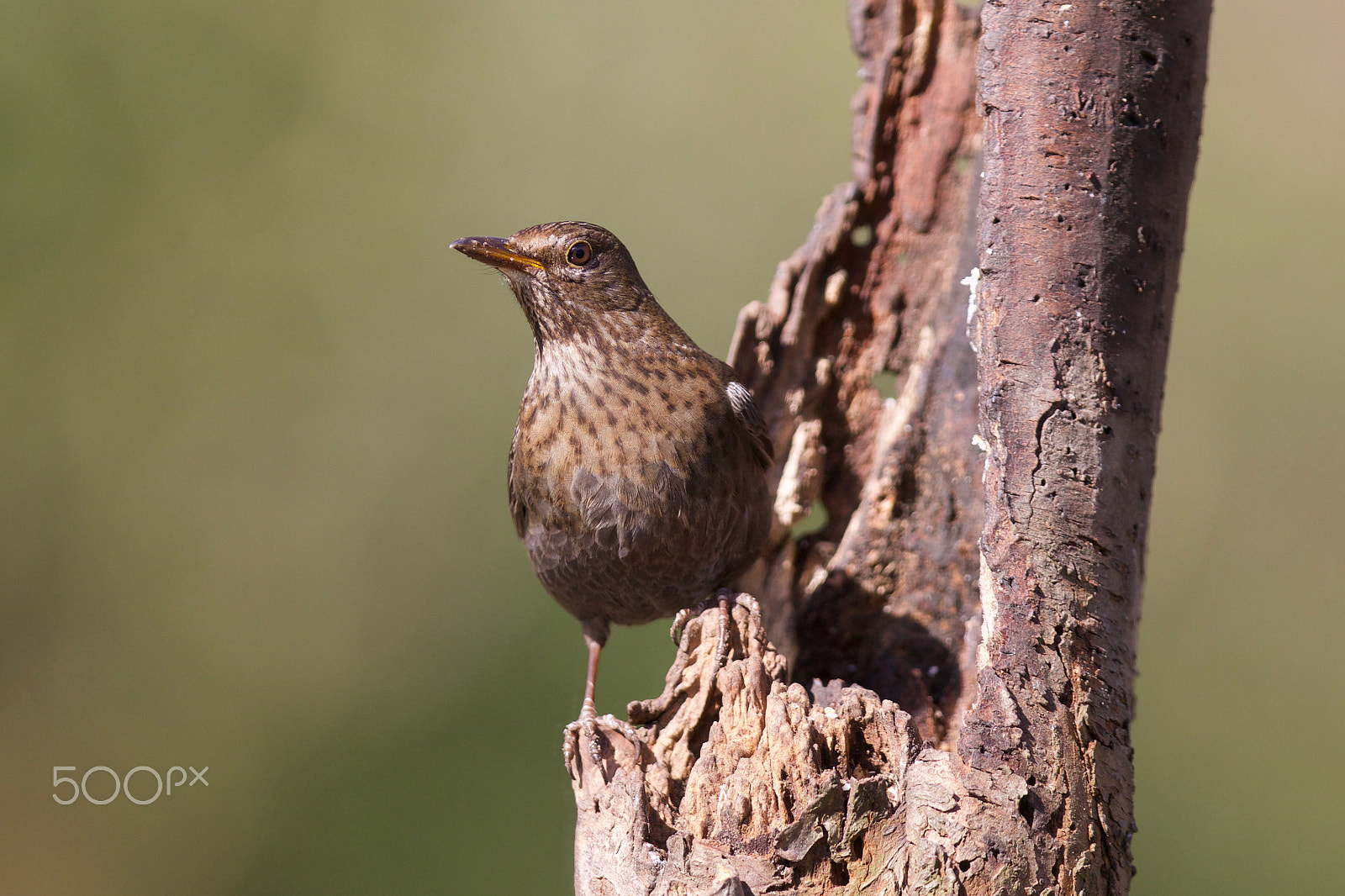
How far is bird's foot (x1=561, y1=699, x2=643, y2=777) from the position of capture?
294 centimetres

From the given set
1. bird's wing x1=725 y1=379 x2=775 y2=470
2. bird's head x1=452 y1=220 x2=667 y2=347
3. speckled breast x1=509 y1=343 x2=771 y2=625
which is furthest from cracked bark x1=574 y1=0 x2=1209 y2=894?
bird's head x1=452 y1=220 x2=667 y2=347

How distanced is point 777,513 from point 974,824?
177 cm

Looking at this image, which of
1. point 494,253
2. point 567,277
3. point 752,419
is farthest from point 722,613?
point 494,253

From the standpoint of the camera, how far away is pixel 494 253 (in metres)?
3.37

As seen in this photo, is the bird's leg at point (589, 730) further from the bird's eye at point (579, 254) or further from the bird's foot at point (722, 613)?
the bird's eye at point (579, 254)

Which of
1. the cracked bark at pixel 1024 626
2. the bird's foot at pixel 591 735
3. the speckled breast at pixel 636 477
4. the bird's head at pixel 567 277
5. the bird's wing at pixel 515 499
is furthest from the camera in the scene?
the bird's wing at pixel 515 499

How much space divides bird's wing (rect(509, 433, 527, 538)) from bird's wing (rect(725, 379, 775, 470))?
75 cm

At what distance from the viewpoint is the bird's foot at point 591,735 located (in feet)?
9.64

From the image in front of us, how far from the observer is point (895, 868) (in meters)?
2.35

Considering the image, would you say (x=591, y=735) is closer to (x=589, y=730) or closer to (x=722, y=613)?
(x=589, y=730)

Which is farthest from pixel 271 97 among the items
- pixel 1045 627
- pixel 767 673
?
pixel 1045 627

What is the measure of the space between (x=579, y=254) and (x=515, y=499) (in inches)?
34.4

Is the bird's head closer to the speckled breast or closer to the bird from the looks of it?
the bird

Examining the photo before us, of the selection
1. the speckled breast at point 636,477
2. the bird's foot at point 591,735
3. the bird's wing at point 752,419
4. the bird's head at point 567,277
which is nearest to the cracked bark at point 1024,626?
the bird's foot at point 591,735
